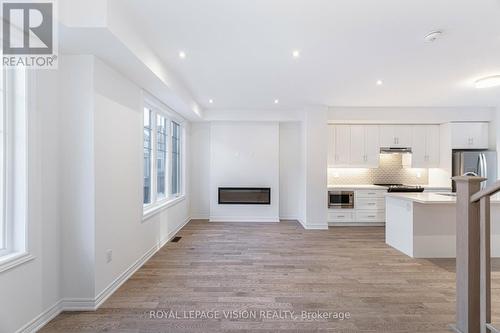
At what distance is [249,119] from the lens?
6.04 meters

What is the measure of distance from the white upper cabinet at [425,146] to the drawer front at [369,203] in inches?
48.1

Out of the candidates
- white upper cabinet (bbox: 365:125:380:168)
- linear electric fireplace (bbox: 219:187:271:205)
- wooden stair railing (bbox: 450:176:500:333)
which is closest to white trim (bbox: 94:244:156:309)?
linear electric fireplace (bbox: 219:187:271:205)

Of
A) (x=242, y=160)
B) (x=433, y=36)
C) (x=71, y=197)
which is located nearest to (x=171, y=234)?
(x=242, y=160)

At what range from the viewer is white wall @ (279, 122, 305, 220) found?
637cm

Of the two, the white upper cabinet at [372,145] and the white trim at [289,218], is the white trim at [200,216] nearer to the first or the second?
the white trim at [289,218]

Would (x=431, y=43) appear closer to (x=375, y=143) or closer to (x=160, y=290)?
(x=375, y=143)

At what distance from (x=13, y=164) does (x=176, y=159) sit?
12.4ft

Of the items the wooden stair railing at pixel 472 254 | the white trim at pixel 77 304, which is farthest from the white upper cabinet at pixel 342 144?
the white trim at pixel 77 304

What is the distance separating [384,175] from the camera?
20.6ft

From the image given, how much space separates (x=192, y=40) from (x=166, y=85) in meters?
0.93

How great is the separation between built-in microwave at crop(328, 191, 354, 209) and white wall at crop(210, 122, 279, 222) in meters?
1.24

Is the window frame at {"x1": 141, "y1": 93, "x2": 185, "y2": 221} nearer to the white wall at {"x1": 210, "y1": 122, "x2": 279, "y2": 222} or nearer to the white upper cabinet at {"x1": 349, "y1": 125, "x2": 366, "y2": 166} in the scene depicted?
the white wall at {"x1": 210, "y1": 122, "x2": 279, "y2": 222}

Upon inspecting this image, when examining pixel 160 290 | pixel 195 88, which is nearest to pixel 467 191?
pixel 160 290

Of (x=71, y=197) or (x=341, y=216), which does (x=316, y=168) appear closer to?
(x=341, y=216)
